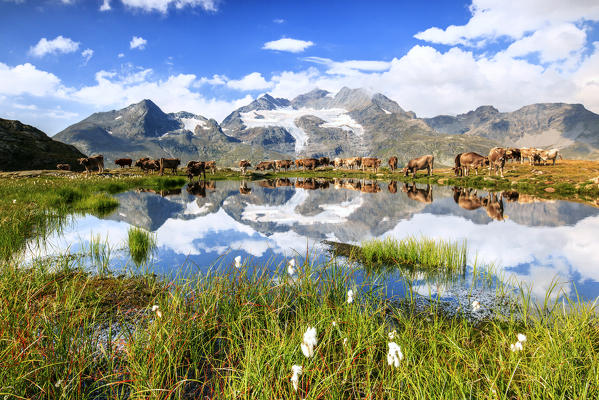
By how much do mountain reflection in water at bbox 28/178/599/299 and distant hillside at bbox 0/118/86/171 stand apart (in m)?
74.4

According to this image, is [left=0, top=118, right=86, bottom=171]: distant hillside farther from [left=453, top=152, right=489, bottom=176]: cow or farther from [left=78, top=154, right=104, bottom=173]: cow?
[left=453, top=152, right=489, bottom=176]: cow

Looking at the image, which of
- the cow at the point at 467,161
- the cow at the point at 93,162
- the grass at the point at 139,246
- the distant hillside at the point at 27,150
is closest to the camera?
the grass at the point at 139,246

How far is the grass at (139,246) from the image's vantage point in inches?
429

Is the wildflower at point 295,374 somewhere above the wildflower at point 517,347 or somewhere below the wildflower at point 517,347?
above

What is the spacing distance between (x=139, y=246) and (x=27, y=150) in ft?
308

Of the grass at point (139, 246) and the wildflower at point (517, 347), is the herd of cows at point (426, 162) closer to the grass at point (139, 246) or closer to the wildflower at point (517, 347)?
the grass at point (139, 246)

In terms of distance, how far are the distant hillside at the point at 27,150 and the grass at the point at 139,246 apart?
274 ft

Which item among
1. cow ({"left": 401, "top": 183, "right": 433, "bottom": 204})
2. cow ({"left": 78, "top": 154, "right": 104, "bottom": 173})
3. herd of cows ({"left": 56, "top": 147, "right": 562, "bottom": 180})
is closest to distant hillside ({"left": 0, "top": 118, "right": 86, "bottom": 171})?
herd of cows ({"left": 56, "top": 147, "right": 562, "bottom": 180})

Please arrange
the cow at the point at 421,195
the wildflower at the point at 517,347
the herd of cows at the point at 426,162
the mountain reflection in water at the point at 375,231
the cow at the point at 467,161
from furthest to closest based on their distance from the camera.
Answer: the cow at the point at 467,161, the herd of cows at the point at 426,162, the cow at the point at 421,195, the mountain reflection in water at the point at 375,231, the wildflower at the point at 517,347

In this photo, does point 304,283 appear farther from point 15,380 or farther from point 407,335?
point 15,380

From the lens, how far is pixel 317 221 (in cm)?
1978

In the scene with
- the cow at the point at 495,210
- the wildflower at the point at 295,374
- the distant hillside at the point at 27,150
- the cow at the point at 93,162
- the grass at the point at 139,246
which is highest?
the distant hillside at the point at 27,150

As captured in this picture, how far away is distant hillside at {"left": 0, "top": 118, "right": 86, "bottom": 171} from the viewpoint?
7156cm

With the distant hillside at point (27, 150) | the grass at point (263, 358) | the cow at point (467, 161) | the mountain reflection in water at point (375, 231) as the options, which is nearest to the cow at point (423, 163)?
the cow at point (467, 161)
